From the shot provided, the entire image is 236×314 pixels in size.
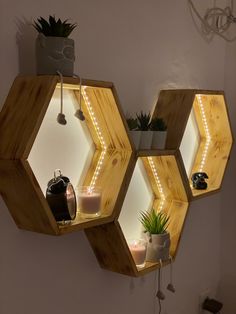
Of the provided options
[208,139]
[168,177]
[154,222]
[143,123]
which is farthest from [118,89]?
[208,139]

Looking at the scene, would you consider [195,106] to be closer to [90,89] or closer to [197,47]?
[197,47]

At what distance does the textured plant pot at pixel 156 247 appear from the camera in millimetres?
1444

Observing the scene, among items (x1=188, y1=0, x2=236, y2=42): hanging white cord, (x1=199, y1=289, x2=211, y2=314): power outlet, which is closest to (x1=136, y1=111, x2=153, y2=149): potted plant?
(x1=188, y1=0, x2=236, y2=42): hanging white cord

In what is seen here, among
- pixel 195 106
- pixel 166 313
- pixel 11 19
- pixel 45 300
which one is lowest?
pixel 166 313

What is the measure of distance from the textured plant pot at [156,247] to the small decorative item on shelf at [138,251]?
0.04 metres

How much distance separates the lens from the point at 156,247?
1444 millimetres

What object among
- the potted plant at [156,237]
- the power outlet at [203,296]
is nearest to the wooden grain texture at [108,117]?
the potted plant at [156,237]

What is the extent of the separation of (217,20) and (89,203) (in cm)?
122

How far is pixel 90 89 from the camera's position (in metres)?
1.20

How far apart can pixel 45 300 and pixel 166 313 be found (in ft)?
2.26

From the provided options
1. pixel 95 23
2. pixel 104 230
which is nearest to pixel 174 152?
pixel 104 230

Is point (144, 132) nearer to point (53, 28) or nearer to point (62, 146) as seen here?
point (62, 146)

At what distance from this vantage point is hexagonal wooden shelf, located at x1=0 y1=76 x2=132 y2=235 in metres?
1.00

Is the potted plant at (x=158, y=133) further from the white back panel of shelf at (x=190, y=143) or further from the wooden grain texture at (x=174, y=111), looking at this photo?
the white back panel of shelf at (x=190, y=143)
